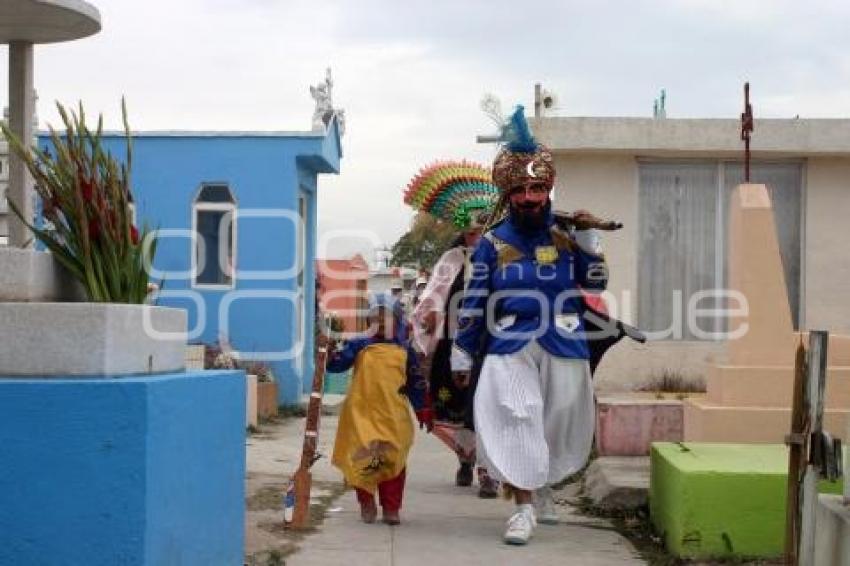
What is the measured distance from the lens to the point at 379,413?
7547mm

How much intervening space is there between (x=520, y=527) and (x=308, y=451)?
4.29 feet

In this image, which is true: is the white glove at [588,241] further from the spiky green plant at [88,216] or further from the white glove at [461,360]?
the spiky green plant at [88,216]

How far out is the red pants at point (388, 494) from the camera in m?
7.43

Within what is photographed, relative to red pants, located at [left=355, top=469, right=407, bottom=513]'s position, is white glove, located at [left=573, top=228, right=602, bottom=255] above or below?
above

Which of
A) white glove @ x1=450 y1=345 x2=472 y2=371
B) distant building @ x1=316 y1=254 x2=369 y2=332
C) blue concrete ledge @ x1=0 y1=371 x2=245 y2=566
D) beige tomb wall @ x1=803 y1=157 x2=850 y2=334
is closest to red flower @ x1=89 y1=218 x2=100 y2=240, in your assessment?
blue concrete ledge @ x1=0 y1=371 x2=245 y2=566

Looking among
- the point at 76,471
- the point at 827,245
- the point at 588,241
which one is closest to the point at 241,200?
the point at 827,245

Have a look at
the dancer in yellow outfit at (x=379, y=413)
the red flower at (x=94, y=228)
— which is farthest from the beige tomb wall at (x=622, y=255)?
the red flower at (x=94, y=228)

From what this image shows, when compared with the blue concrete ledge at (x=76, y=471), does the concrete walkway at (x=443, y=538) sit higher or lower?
lower

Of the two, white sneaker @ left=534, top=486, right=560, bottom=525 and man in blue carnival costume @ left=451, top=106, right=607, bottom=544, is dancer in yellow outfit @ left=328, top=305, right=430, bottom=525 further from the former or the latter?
white sneaker @ left=534, top=486, right=560, bottom=525

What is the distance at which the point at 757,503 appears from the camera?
20.1ft

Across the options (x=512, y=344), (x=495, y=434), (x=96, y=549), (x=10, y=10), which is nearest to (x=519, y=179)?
(x=512, y=344)

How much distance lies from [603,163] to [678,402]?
110 inches

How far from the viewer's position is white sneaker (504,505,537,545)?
265 inches

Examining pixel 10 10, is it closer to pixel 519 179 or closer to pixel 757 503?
pixel 519 179
